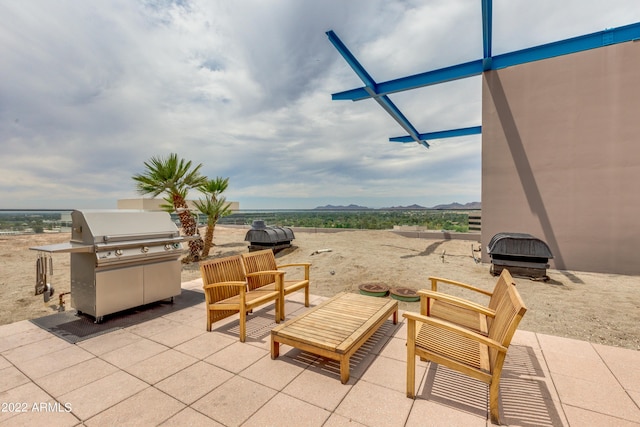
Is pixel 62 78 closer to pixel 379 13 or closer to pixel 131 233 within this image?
pixel 131 233

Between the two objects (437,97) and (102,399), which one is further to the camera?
(437,97)

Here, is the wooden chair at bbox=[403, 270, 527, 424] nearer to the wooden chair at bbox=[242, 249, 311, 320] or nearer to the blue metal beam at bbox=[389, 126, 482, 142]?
the wooden chair at bbox=[242, 249, 311, 320]

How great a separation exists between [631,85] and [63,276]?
56.9ft

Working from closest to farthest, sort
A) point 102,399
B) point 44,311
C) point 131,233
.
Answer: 1. point 102,399
2. point 131,233
3. point 44,311

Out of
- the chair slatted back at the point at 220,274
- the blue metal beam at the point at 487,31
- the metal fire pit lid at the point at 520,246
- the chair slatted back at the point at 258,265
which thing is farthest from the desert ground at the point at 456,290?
the blue metal beam at the point at 487,31

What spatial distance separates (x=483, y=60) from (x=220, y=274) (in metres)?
9.44

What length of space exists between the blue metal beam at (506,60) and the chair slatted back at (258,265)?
7.23 metres

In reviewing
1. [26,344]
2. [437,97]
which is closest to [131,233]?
[26,344]

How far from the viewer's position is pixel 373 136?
15.1 meters

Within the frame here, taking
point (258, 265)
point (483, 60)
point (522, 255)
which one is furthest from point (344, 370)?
point (483, 60)

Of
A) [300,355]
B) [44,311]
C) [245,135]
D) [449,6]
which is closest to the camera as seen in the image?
[300,355]

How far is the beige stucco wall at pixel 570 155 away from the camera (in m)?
7.41

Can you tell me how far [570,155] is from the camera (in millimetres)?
7926

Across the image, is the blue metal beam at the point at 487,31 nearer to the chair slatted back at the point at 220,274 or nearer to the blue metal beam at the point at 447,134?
the blue metal beam at the point at 447,134
